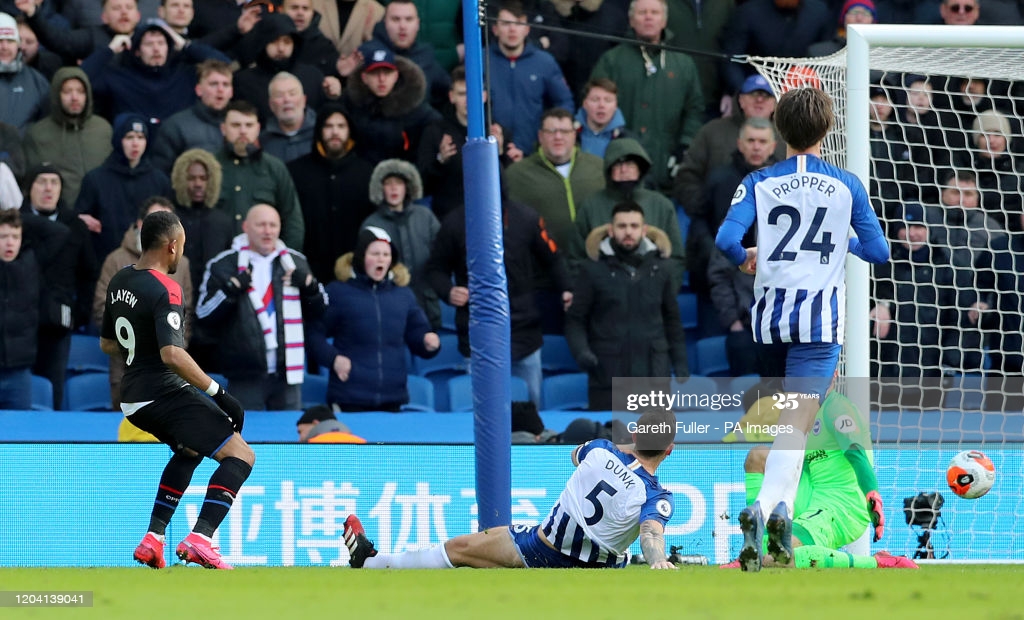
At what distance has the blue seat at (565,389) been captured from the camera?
11.6 meters

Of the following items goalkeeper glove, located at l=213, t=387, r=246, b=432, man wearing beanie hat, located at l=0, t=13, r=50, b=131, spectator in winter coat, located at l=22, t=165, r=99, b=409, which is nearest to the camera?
goalkeeper glove, located at l=213, t=387, r=246, b=432

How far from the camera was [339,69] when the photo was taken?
38.9 feet

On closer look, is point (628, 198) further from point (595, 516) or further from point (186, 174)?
point (595, 516)

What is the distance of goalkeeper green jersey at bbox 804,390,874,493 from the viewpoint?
726 centimetres

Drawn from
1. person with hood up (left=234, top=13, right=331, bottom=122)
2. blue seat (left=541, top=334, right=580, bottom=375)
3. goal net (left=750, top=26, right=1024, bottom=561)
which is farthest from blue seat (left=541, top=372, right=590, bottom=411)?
person with hood up (left=234, top=13, right=331, bottom=122)

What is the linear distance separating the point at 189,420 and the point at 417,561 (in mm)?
1253

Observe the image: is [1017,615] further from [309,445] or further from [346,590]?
[309,445]

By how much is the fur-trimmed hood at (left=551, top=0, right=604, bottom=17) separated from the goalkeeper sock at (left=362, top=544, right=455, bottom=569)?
6538 millimetres

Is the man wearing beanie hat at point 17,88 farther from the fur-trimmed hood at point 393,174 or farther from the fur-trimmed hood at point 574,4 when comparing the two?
the fur-trimmed hood at point 574,4

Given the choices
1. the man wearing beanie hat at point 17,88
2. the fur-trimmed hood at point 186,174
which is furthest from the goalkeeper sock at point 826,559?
the man wearing beanie hat at point 17,88

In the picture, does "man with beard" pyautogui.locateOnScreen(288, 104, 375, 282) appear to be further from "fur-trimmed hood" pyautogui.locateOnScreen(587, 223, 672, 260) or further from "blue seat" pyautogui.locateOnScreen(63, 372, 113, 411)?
"blue seat" pyautogui.locateOnScreen(63, 372, 113, 411)

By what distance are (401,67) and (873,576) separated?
6.97 meters

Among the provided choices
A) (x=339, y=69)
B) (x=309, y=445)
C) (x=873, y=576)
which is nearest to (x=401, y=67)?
(x=339, y=69)

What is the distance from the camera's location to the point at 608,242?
11.2 meters
